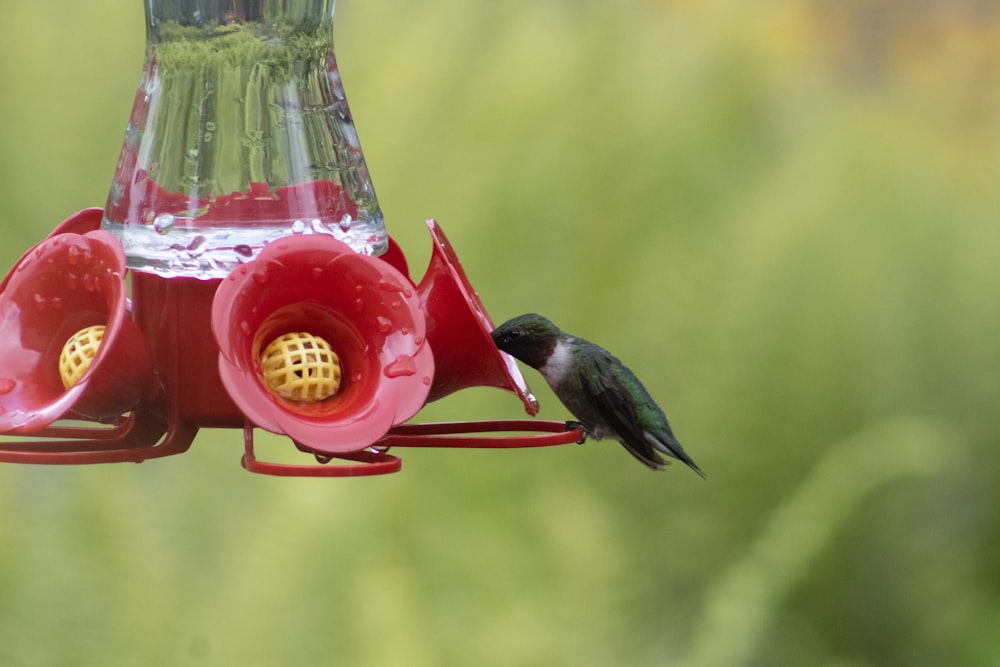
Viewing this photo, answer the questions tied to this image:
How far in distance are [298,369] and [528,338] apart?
37cm

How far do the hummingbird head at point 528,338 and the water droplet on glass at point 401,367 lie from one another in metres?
0.24

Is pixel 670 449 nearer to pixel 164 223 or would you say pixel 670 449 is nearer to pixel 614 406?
pixel 614 406

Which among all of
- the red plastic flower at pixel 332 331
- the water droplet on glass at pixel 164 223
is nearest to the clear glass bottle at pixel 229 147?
the water droplet on glass at pixel 164 223

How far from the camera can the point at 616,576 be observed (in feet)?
9.55

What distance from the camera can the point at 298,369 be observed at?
3.81 feet

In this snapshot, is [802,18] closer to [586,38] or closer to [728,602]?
[586,38]

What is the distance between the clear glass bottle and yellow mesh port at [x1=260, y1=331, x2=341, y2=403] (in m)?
0.12

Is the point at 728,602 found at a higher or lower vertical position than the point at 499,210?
lower

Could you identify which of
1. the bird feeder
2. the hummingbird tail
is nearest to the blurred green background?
the hummingbird tail

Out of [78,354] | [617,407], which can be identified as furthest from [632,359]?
[78,354]

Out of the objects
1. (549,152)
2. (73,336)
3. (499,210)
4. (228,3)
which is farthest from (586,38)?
(73,336)

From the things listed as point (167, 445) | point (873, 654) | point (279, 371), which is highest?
point (279, 371)

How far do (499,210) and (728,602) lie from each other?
1.10 m

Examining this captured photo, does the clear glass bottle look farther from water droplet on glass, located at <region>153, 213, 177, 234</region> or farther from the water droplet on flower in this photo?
the water droplet on flower
